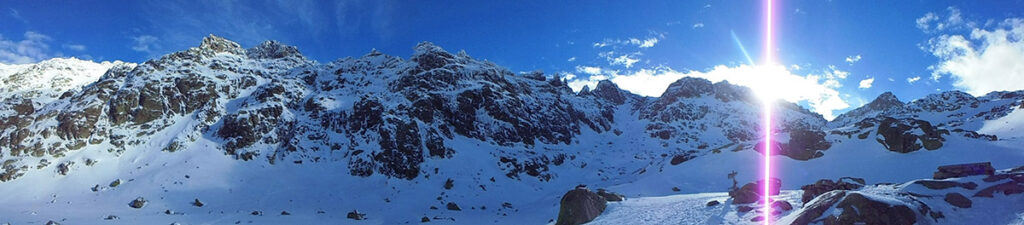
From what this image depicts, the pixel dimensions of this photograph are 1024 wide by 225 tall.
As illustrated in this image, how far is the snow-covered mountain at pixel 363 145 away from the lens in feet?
148

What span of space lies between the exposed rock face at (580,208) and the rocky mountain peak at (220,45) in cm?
9509

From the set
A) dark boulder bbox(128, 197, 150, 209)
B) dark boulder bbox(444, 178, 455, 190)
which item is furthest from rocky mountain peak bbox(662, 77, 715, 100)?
dark boulder bbox(128, 197, 150, 209)

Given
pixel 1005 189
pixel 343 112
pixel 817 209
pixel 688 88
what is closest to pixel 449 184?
pixel 343 112

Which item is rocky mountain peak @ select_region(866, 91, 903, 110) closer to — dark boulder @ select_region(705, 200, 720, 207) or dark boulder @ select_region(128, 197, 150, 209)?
dark boulder @ select_region(705, 200, 720, 207)

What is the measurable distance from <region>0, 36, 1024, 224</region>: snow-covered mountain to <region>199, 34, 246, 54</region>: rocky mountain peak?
448mm

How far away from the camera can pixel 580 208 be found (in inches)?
1139

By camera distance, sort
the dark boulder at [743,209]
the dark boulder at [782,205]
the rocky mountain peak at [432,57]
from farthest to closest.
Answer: the rocky mountain peak at [432,57] → the dark boulder at [743,209] → the dark boulder at [782,205]

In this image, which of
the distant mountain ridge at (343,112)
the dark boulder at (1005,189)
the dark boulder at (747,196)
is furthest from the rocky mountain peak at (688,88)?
the dark boulder at (1005,189)

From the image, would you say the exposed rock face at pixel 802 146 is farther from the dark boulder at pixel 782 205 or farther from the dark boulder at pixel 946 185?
the dark boulder at pixel 782 205

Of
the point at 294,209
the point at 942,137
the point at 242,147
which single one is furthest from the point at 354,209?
the point at 942,137

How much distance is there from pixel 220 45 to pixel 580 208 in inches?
3989

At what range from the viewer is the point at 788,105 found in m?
147

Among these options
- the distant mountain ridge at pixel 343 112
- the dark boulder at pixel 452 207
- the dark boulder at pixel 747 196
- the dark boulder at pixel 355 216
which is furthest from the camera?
the distant mountain ridge at pixel 343 112

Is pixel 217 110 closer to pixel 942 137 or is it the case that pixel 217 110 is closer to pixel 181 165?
pixel 181 165
